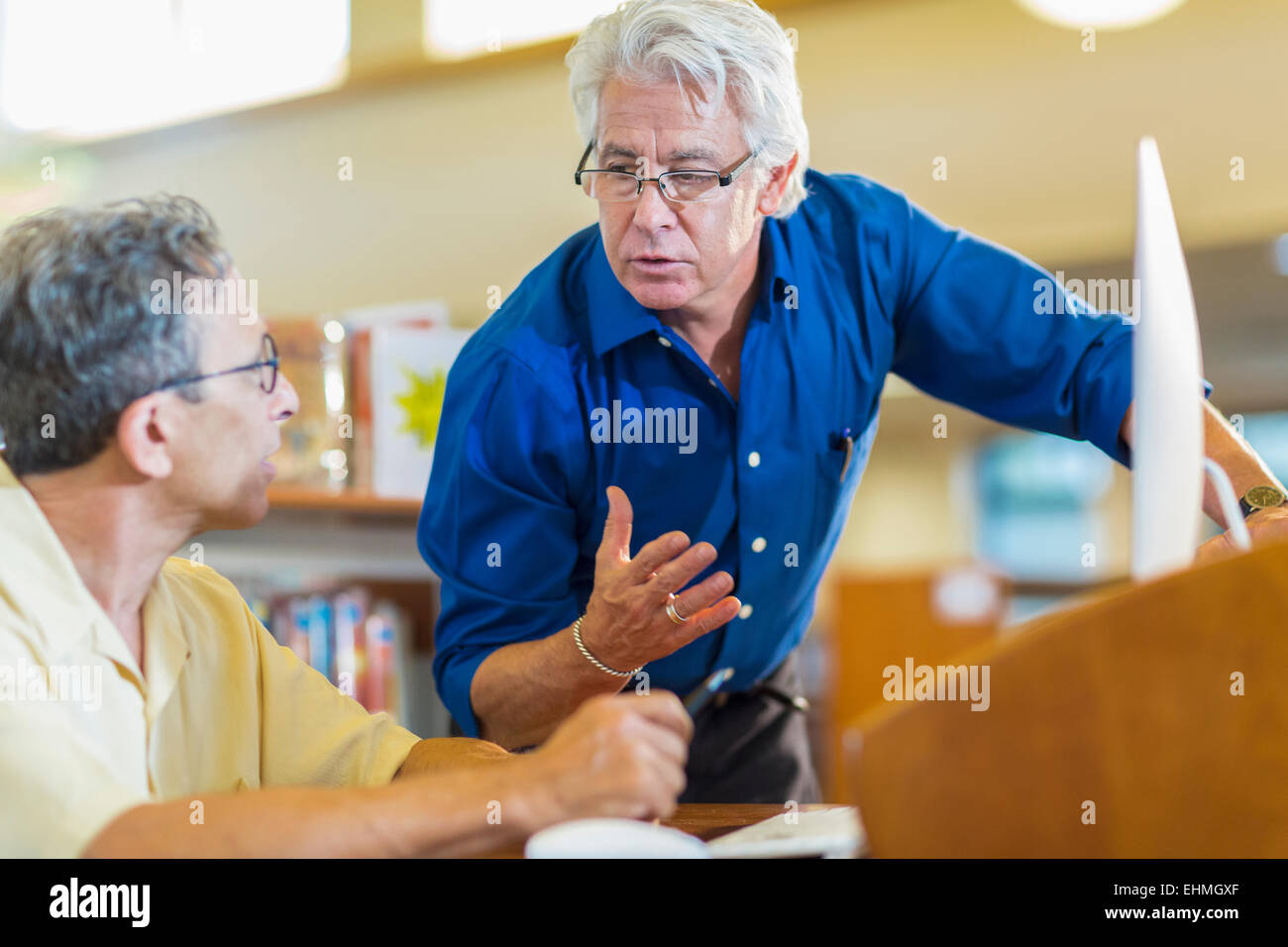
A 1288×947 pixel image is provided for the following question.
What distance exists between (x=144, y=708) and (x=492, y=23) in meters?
3.52

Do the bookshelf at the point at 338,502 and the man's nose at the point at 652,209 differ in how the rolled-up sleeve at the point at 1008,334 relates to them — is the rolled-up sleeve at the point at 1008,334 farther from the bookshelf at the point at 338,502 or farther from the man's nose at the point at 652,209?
the bookshelf at the point at 338,502

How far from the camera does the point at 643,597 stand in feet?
4.05

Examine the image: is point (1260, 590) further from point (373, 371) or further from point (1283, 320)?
point (1283, 320)

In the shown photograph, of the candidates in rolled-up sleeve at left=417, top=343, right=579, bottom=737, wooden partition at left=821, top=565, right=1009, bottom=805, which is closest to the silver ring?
rolled-up sleeve at left=417, top=343, right=579, bottom=737

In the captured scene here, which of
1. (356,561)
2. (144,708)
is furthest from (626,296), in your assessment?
(356,561)

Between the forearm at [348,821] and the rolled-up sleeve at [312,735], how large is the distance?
11.4 inches

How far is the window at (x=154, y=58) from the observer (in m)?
4.49

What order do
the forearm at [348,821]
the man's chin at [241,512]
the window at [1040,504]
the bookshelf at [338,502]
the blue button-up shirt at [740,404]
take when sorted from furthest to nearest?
1. the window at [1040,504]
2. the bookshelf at [338,502]
3. the blue button-up shirt at [740,404]
4. the man's chin at [241,512]
5. the forearm at [348,821]

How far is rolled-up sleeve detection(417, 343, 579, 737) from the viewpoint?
4.69ft

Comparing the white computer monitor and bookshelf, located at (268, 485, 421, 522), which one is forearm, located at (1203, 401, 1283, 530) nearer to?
the white computer monitor

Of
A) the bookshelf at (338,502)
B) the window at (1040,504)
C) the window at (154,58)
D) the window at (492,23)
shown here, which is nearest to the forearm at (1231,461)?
the bookshelf at (338,502)

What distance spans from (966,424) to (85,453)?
6.29 m

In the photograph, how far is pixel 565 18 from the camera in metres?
3.77
